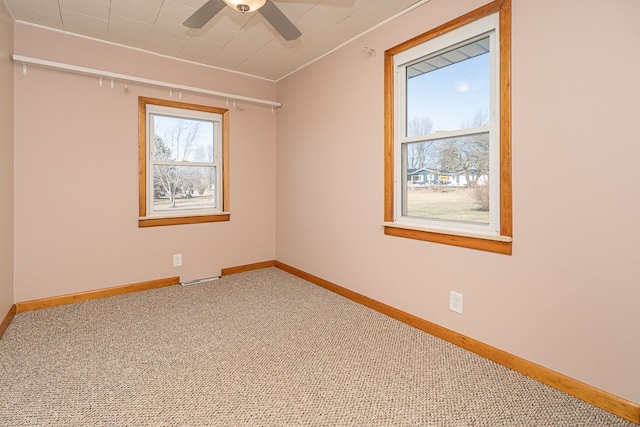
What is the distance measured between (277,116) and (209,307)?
8.48 ft

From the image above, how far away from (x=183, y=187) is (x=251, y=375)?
2.59 m

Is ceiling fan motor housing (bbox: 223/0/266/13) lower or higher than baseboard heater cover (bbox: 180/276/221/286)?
higher

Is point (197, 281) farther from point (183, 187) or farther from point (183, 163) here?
point (183, 163)

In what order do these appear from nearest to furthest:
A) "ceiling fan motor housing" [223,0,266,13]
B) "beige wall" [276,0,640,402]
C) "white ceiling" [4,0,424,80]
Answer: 1. "beige wall" [276,0,640,402]
2. "ceiling fan motor housing" [223,0,266,13]
3. "white ceiling" [4,0,424,80]

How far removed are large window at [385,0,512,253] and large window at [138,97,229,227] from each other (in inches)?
86.4

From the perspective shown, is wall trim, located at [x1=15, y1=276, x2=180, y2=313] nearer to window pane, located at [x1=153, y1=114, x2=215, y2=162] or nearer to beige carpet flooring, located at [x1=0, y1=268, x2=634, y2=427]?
beige carpet flooring, located at [x1=0, y1=268, x2=634, y2=427]

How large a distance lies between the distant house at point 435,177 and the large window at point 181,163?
234 cm

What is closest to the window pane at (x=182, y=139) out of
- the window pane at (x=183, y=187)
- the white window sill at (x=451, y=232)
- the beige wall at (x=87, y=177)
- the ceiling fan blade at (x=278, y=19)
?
the window pane at (x=183, y=187)

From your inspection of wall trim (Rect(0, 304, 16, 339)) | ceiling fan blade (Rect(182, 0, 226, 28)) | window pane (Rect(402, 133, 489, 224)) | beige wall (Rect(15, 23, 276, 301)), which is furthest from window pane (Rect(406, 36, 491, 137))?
wall trim (Rect(0, 304, 16, 339))

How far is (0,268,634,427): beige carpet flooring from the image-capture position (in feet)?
5.39

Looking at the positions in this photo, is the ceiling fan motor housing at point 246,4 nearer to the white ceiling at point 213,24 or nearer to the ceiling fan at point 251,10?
the ceiling fan at point 251,10

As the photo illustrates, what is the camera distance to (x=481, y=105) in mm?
2279

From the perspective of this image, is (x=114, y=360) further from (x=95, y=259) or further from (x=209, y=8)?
(x=209, y=8)

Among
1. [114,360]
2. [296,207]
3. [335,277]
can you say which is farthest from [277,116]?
[114,360]
